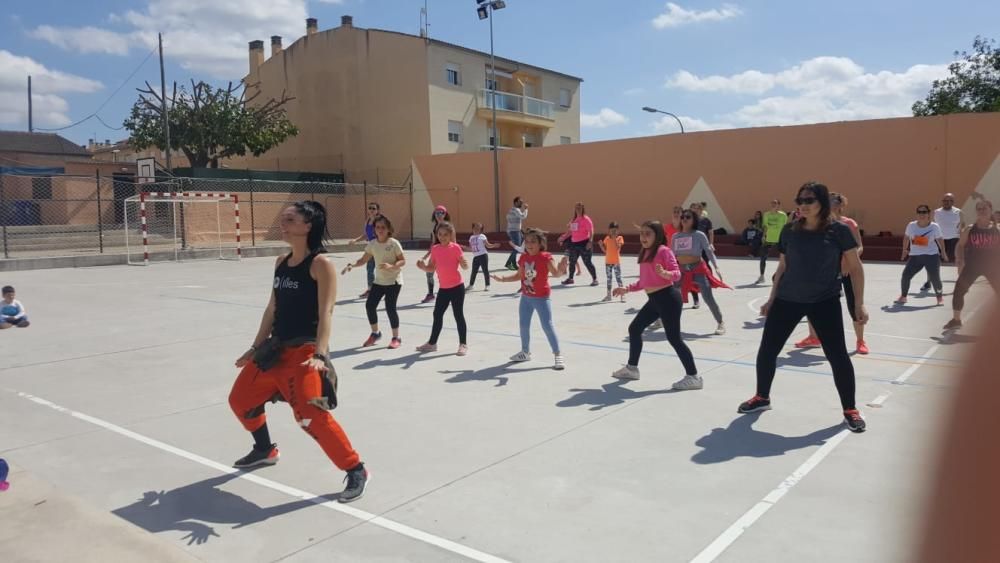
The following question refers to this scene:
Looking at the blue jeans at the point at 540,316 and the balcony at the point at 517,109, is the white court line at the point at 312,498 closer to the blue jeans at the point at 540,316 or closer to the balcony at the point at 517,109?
the blue jeans at the point at 540,316

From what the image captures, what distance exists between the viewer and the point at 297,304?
15.1 feet

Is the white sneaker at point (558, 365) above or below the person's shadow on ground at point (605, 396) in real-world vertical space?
above

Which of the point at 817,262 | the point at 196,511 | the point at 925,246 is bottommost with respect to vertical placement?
the point at 196,511

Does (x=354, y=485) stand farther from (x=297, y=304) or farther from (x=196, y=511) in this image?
(x=297, y=304)

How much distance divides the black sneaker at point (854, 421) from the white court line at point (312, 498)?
10.3 ft

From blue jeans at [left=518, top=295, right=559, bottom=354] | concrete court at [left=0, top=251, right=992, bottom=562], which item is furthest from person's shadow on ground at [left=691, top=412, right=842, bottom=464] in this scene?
blue jeans at [left=518, top=295, right=559, bottom=354]

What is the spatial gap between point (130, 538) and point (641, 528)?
267 centimetres

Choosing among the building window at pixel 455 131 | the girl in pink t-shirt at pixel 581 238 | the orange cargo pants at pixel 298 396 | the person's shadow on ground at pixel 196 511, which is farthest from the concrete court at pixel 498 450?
the building window at pixel 455 131

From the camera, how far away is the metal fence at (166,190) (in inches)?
1169

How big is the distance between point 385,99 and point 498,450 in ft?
119

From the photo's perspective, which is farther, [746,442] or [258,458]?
[746,442]

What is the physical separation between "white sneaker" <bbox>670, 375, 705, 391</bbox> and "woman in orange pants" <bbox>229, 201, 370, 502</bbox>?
329 centimetres

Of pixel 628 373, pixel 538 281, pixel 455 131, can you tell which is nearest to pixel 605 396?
pixel 628 373

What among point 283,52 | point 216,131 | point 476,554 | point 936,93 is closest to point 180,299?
point 476,554
